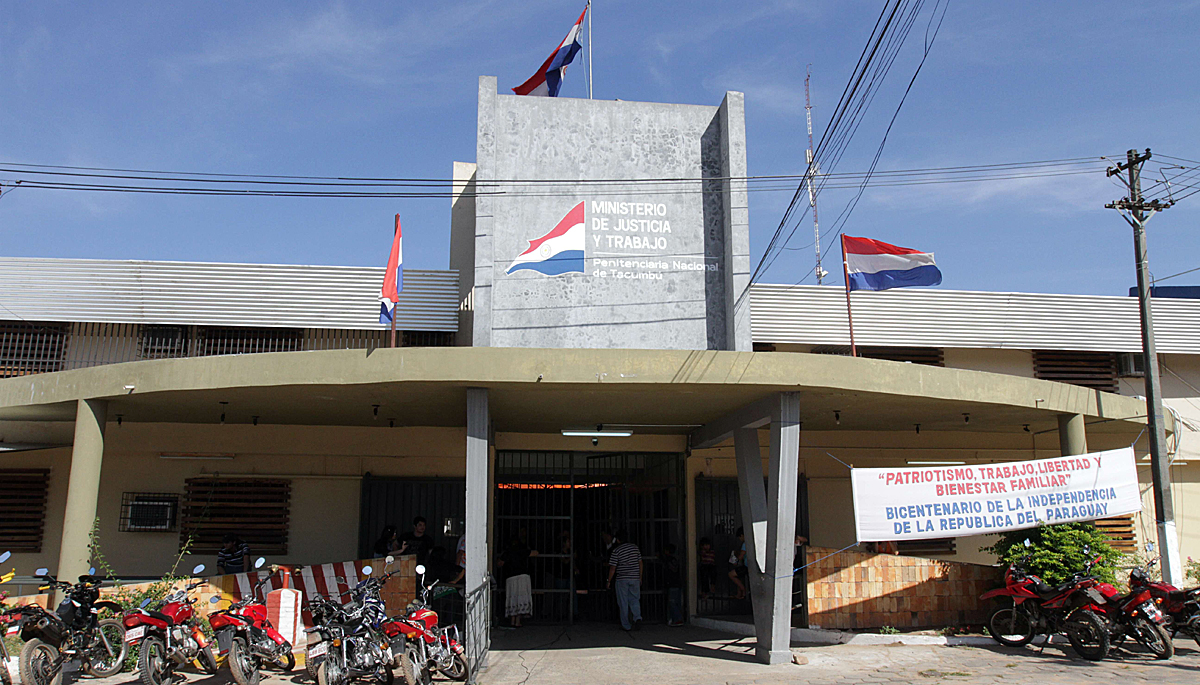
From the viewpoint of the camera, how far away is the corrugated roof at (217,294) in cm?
1516

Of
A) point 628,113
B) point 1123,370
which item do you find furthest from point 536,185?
point 1123,370

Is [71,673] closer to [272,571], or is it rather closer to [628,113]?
[272,571]

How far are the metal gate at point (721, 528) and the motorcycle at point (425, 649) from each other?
6.26m

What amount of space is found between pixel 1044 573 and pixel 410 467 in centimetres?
969

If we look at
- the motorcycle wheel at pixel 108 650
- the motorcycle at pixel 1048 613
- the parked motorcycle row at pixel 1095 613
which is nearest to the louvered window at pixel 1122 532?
the parked motorcycle row at pixel 1095 613

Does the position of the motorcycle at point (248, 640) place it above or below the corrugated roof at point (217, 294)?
below

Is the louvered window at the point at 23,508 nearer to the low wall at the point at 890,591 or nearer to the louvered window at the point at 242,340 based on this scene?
the louvered window at the point at 242,340

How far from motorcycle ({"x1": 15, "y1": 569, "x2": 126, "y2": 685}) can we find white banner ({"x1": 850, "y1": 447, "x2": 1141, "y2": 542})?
28.2ft

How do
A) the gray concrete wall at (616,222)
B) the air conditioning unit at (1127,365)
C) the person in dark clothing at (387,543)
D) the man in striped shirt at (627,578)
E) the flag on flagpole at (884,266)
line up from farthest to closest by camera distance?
the air conditioning unit at (1127,365), the gray concrete wall at (616,222), the flag on flagpole at (884,266), the man in striped shirt at (627,578), the person in dark clothing at (387,543)

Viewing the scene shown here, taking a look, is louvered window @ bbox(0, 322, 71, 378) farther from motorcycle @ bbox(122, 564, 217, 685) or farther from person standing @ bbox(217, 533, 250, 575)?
motorcycle @ bbox(122, 564, 217, 685)

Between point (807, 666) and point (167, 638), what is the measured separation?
7079 mm

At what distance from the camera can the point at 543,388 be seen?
10.4 m

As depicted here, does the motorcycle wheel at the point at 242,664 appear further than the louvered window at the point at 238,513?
No

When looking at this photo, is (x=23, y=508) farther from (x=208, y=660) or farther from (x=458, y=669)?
(x=458, y=669)
